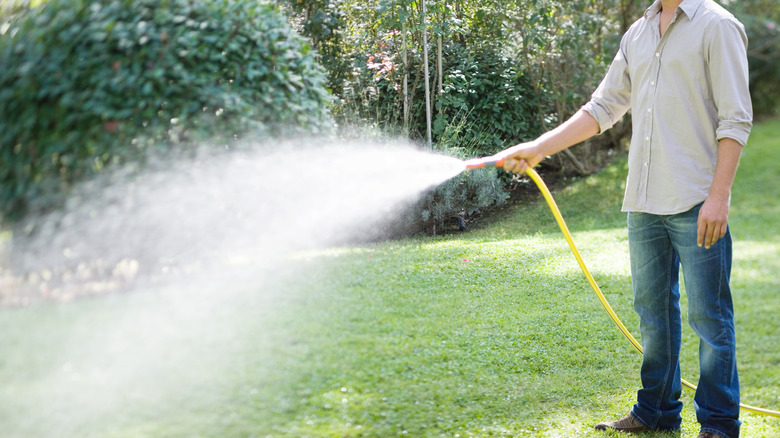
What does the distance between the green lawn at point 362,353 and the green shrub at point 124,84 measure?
→ 0.53m

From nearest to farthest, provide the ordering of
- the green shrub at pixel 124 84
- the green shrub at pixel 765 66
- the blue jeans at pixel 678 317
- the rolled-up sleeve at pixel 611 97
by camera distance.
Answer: the green shrub at pixel 124 84
the blue jeans at pixel 678 317
the rolled-up sleeve at pixel 611 97
the green shrub at pixel 765 66

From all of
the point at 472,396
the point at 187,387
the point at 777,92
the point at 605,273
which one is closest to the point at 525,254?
the point at 605,273

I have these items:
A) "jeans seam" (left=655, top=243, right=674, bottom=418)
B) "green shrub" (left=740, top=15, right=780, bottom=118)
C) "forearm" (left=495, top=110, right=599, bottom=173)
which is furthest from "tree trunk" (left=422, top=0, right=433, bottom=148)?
"green shrub" (left=740, top=15, right=780, bottom=118)

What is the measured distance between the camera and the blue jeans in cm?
A: 231

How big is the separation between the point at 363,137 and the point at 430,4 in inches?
28.2

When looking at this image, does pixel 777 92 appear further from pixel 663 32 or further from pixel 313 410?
pixel 313 410

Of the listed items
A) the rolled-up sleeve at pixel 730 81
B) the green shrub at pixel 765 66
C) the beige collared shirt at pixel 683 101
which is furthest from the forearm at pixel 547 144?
the green shrub at pixel 765 66

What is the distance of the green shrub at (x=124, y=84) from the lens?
2145 millimetres

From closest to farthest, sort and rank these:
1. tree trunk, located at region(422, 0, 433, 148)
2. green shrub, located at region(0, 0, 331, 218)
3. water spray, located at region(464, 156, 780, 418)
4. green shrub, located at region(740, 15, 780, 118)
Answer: green shrub, located at region(0, 0, 331, 218) < water spray, located at region(464, 156, 780, 418) < tree trunk, located at region(422, 0, 433, 148) < green shrub, located at region(740, 15, 780, 118)

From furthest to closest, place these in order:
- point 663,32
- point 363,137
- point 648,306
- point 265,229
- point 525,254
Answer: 1. point 525,254
2. point 363,137
3. point 265,229
4. point 648,306
5. point 663,32

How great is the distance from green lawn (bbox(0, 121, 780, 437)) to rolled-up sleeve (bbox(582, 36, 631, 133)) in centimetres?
96

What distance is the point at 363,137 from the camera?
3.11 m

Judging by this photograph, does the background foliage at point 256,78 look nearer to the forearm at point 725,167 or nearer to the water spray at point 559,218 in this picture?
the water spray at point 559,218

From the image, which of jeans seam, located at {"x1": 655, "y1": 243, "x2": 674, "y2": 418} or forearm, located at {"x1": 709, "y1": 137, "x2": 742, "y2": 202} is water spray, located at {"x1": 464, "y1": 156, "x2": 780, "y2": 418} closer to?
jeans seam, located at {"x1": 655, "y1": 243, "x2": 674, "y2": 418}
